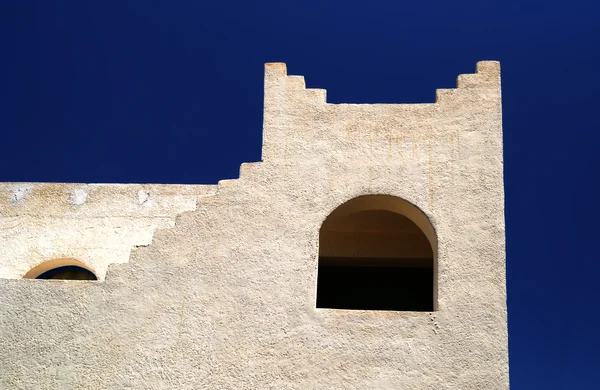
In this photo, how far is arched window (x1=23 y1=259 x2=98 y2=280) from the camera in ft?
40.3

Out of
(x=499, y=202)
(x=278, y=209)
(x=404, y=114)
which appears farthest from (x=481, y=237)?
(x=278, y=209)

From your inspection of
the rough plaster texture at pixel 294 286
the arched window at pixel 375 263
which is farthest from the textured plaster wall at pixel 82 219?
the arched window at pixel 375 263

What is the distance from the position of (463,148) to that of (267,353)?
3667mm

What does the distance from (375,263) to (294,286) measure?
12.7 ft

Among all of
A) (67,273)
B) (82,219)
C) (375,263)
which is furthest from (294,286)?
(67,273)

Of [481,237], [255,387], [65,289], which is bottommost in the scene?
[255,387]

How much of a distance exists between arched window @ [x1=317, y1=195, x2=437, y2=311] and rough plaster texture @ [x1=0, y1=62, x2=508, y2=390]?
2.66 meters

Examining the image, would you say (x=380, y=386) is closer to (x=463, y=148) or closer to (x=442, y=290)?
(x=442, y=290)

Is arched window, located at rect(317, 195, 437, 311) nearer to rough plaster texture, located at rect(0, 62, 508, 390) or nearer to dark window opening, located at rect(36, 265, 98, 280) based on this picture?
rough plaster texture, located at rect(0, 62, 508, 390)

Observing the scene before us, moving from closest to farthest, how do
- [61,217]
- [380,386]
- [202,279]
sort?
1. [380,386]
2. [202,279]
3. [61,217]

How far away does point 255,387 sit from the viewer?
9.27 meters

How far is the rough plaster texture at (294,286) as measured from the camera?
364 inches

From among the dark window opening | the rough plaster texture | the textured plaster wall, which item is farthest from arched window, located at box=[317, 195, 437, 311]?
the dark window opening

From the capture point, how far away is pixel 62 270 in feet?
44.5
